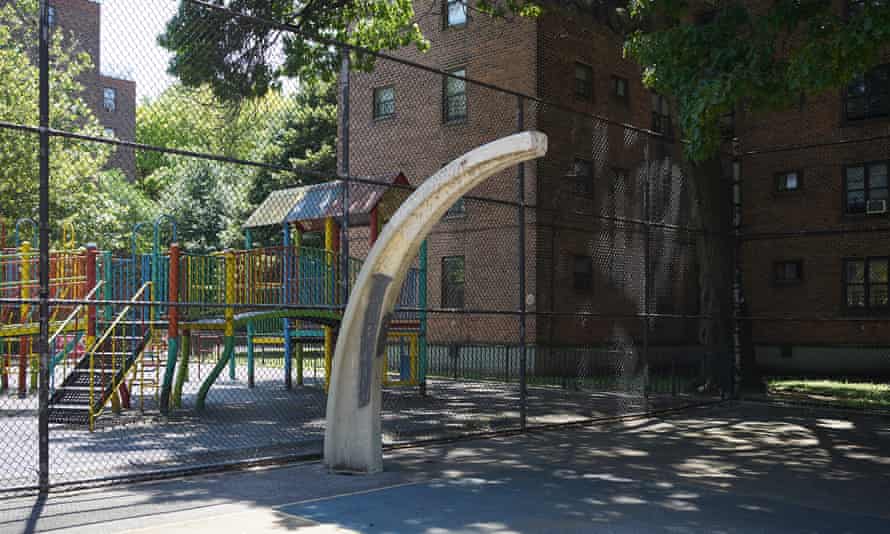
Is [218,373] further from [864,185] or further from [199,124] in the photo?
[864,185]

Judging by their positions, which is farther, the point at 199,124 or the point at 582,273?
the point at 582,273

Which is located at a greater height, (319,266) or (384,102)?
(384,102)

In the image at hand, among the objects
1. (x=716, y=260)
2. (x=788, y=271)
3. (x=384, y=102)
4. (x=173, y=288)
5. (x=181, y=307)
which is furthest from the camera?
(x=788, y=271)

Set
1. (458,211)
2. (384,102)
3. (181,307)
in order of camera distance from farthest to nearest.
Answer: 1. (384,102)
2. (458,211)
3. (181,307)

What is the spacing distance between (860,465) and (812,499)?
2348 millimetres

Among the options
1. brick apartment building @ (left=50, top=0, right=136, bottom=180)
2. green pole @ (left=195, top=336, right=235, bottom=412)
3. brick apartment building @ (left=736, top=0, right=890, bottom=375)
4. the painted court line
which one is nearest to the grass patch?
brick apartment building @ (left=736, top=0, right=890, bottom=375)

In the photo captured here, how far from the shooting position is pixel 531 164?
23391mm

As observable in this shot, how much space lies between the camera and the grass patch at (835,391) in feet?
61.0

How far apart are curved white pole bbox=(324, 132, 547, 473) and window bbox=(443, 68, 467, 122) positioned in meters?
16.9

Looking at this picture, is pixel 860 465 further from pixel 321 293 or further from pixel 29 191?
pixel 29 191

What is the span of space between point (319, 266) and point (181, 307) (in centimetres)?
377

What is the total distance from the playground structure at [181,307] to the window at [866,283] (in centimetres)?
1413

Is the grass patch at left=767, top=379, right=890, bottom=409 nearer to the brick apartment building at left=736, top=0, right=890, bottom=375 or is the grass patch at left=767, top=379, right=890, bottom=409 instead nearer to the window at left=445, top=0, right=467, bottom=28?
the brick apartment building at left=736, top=0, right=890, bottom=375

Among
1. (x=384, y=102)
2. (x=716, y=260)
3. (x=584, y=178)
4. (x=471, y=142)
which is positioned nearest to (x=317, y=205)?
(x=471, y=142)
